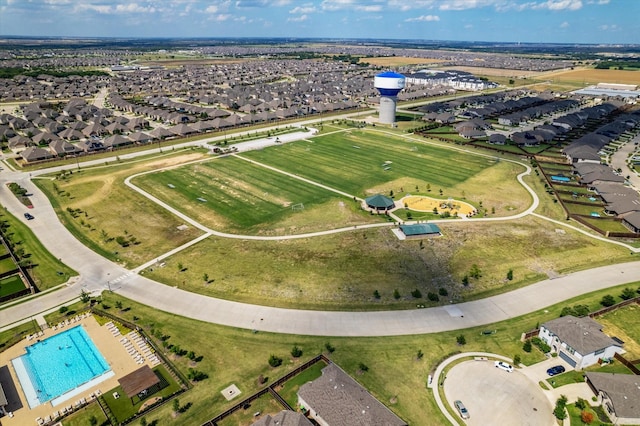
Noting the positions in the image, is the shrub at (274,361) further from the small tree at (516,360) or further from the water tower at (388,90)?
the water tower at (388,90)

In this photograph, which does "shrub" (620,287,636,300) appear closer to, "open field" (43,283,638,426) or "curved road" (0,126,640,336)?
"curved road" (0,126,640,336)

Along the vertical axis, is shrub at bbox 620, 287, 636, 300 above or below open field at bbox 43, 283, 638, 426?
above

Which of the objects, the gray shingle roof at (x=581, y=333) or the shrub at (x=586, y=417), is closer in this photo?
the shrub at (x=586, y=417)

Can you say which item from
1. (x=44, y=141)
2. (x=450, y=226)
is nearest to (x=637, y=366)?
(x=450, y=226)

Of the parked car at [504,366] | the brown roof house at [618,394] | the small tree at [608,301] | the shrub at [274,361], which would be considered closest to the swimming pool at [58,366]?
the shrub at [274,361]

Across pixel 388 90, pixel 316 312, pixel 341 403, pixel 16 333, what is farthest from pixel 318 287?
pixel 388 90

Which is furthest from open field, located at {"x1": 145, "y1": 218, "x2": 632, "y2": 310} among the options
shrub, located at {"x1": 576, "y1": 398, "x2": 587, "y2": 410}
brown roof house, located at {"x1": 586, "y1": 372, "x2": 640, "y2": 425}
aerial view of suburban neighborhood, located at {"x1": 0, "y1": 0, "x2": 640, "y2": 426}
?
shrub, located at {"x1": 576, "y1": 398, "x2": 587, "y2": 410}
